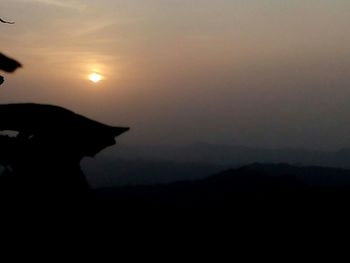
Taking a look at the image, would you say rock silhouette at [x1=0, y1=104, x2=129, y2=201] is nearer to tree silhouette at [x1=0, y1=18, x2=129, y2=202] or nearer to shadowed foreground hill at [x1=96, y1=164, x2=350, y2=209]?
tree silhouette at [x1=0, y1=18, x2=129, y2=202]

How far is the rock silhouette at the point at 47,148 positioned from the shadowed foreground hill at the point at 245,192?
5051 millimetres

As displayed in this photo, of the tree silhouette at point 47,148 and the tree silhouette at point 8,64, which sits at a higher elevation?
the tree silhouette at point 8,64

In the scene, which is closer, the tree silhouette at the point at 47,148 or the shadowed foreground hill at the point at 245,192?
the tree silhouette at the point at 47,148

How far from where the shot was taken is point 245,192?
92.8 feet

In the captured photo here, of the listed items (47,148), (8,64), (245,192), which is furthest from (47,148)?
(245,192)

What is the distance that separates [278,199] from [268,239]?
6.40 metres

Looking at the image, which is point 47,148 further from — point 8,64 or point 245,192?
point 245,192

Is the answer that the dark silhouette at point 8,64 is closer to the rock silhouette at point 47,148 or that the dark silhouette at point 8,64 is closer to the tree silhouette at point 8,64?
the tree silhouette at point 8,64

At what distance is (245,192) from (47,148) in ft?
59.7

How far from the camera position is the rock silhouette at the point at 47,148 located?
36.6 feet

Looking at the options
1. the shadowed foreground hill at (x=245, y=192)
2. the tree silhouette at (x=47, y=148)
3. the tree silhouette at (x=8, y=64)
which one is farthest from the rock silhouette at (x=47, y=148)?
the shadowed foreground hill at (x=245, y=192)

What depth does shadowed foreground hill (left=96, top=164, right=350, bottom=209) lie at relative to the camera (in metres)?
20.4

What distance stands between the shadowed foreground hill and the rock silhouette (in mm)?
5051

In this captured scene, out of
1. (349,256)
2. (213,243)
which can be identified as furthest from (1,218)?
(349,256)
